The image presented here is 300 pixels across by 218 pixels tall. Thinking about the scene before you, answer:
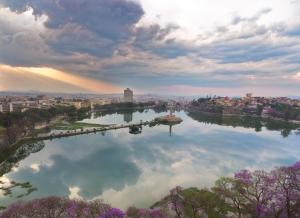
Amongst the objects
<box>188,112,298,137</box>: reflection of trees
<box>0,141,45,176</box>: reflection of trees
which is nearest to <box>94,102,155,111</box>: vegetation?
<box>188,112,298,137</box>: reflection of trees

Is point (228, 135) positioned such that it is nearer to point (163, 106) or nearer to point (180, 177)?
point (180, 177)

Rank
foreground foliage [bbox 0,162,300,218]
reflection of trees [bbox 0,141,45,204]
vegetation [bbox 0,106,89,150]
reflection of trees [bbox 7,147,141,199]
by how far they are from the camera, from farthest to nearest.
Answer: vegetation [bbox 0,106,89,150] < reflection of trees [bbox 7,147,141,199] < reflection of trees [bbox 0,141,45,204] < foreground foliage [bbox 0,162,300,218]

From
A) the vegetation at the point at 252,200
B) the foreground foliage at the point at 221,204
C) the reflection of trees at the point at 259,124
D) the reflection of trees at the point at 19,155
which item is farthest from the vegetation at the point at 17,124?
the reflection of trees at the point at 259,124

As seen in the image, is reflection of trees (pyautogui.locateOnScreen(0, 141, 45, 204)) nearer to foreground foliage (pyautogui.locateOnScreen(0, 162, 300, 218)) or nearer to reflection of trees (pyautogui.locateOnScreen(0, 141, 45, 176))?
reflection of trees (pyautogui.locateOnScreen(0, 141, 45, 176))

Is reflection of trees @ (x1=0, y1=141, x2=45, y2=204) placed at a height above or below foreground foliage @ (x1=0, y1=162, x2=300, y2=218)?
below

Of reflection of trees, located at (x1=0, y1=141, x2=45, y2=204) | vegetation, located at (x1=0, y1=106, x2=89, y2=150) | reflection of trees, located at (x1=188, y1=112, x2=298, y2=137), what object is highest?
vegetation, located at (x1=0, y1=106, x2=89, y2=150)

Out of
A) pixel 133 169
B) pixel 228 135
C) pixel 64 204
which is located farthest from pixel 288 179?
pixel 228 135

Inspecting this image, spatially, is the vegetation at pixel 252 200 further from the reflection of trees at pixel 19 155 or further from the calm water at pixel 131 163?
the reflection of trees at pixel 19 155

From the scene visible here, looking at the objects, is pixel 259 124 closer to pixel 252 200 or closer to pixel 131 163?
pixel 131 163
